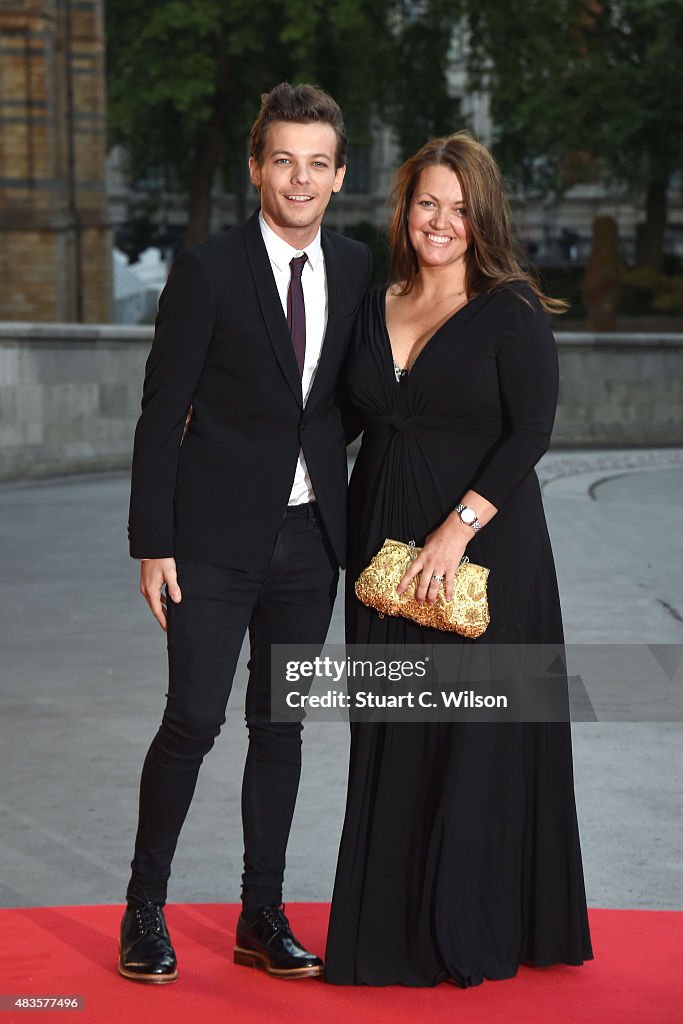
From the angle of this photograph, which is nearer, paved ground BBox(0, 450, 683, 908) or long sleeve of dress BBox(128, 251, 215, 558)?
long sleeve of dress BBox(128, 251, 215, 558)

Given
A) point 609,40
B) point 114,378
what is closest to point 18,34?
point 114,378

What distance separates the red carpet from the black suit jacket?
1012 millimetres

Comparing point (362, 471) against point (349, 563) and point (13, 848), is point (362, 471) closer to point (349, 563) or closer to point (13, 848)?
point (349, 563)

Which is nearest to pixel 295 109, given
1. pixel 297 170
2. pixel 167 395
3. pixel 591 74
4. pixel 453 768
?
pixel 297 170

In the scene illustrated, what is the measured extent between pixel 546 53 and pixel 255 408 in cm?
3218

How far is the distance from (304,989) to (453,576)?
1045mm

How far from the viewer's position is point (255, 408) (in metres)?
3.88

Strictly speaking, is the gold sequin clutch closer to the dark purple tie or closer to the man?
the man

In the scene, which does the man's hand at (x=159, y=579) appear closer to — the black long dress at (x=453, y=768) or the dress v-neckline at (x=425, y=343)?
the black long dress at (x=453, y=768)

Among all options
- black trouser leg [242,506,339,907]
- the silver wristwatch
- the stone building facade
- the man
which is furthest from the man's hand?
the stone building facade

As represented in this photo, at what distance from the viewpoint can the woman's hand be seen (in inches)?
150

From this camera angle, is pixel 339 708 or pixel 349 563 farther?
pixel 339 708

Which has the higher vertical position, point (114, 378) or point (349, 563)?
point (349, 563)

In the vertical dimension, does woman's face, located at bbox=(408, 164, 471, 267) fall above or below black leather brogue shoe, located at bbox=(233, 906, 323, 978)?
above
